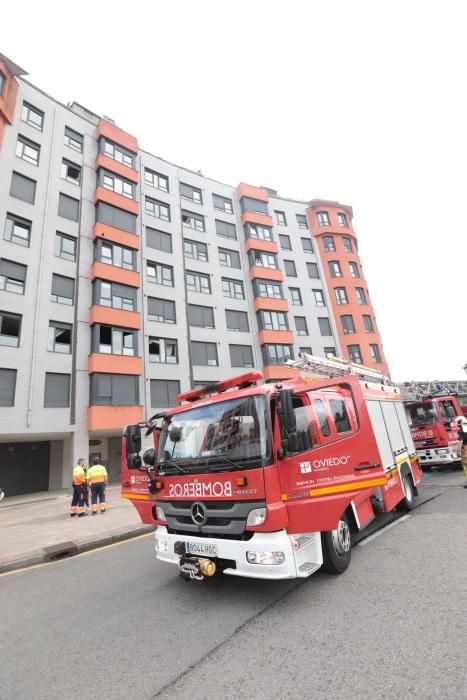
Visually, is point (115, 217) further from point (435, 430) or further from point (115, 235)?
point (435, 430)

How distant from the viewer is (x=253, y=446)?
13.2 feet

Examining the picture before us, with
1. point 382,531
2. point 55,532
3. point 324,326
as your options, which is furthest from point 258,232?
point 382,531

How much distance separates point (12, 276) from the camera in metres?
18.6

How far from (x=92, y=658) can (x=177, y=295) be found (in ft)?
75.8

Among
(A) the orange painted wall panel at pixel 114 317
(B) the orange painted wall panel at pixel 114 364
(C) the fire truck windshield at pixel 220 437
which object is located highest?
(A) the orange painted wall panel at pixel 114 317

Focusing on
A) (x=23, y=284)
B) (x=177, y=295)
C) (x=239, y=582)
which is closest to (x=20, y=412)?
(x=23, y=284)

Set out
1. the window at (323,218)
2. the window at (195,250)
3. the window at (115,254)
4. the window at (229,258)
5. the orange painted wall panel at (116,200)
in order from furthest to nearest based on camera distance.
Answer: the window at (323,218)
the window at (229,258)
the window at (195,250)
the orange painted wall panel at (116,200)
the window at (115,254)

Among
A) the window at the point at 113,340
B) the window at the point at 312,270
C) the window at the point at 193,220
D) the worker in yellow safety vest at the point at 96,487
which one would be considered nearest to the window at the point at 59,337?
the window at the point at 113,340

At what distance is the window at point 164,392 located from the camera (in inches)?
864

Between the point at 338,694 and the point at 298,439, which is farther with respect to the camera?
the point at 298,439

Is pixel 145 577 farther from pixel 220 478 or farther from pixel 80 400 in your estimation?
pixel 80 400

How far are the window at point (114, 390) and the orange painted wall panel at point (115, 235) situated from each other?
925cm

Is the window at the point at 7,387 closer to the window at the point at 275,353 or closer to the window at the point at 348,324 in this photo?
the window at the point at 275,353

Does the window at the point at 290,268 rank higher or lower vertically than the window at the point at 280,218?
lower
